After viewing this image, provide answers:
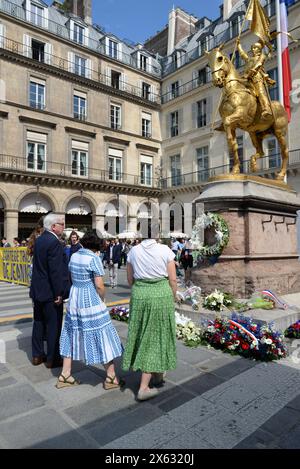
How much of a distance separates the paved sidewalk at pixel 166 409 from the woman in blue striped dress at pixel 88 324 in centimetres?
32

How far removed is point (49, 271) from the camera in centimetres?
420

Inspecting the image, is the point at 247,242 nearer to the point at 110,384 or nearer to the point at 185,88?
the point at 110,384

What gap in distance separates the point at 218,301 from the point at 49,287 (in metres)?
2.94

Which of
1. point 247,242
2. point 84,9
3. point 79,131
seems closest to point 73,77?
point 79,131

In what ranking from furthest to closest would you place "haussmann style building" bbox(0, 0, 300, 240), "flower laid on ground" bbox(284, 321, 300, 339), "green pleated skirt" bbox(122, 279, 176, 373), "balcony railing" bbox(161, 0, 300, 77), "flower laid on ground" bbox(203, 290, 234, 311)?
"balcony railing" bbox(161, 0, 300, 77), "haussmann style building" bbox(0, 0, 300, 240), "flower laid on ground" bbox(203, 290, 234, 311), "flower laid on ground" bbox(284, 321, 300, 339), "green pleated skirt" bbox(122, 279, 176, 373)

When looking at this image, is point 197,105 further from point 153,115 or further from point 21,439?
point 21,439

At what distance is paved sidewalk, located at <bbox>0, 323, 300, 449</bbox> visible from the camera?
2619 millimetres

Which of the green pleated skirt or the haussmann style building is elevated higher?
the haussmann style building

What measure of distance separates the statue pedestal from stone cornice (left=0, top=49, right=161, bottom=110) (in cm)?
2327

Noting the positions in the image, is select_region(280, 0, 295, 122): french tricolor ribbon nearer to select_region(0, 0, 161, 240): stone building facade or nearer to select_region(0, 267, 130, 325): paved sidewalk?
select_region(0, 267, 130, 325): paved sidewalk

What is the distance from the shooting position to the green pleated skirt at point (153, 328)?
3324 millimetres

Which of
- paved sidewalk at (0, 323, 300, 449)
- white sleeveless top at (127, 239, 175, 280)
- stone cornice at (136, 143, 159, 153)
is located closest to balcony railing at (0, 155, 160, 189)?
stone cornice at (136, 143, 159, 153)

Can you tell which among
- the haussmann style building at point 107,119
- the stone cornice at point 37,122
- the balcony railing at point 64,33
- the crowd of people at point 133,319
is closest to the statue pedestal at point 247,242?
Answer: the crowd of people at point 133,319
